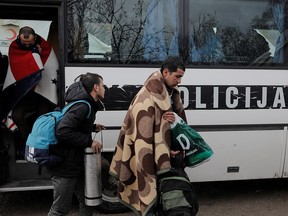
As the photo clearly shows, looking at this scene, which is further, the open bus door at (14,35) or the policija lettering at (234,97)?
the policija lettering at (234,97)

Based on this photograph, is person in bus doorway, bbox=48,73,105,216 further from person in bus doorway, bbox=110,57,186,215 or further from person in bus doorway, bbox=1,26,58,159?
person in bus doorway, bbox=1,26,58,159

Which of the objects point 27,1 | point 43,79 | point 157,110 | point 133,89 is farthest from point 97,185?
point 27,1

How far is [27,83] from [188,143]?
2424 mm

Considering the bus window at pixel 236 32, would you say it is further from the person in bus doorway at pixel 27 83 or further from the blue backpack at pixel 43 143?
the blue backpack at pixel 43 143

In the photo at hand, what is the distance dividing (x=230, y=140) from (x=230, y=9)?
5.22 ft

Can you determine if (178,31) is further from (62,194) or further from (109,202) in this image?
(62,194)

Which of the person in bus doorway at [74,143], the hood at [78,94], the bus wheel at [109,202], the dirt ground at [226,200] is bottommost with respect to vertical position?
the dirt ground at [226,200]

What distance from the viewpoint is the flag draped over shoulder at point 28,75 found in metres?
4.59

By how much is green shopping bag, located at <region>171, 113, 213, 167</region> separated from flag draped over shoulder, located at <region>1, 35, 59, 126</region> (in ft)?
7.17

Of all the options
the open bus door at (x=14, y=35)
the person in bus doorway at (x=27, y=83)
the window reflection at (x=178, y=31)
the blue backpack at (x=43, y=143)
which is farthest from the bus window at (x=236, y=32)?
the blue backpack at (x=43, y=143)

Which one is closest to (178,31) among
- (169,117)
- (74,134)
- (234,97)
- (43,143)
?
(234,97)

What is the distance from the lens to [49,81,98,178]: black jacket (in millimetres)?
3168

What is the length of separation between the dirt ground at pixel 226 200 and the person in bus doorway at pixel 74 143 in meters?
1.45

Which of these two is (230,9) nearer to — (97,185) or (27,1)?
→ (27,1)
